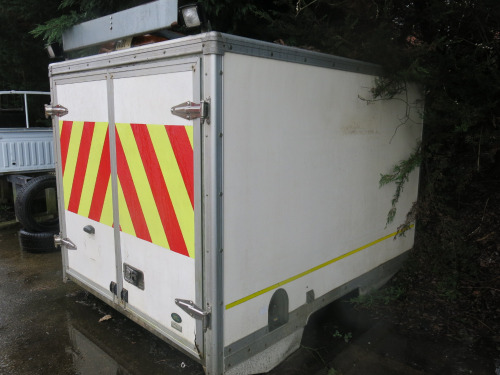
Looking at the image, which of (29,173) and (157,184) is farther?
(29,173)

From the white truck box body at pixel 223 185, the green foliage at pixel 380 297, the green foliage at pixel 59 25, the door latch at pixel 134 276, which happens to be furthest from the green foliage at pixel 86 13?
the green foliage at pixel 380 297

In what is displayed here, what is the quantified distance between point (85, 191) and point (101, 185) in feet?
0.89

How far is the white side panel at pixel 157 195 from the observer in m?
2.44

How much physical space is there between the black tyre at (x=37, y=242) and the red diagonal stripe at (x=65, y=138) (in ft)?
6.97

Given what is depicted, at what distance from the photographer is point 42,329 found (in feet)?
11.5

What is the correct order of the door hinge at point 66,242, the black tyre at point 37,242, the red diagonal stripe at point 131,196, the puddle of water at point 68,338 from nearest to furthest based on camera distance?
the red diagonal stripe at point 131,196
the puddle of water at point 68,338
the door hinge at point 66,242
the black tyre at point 37,242

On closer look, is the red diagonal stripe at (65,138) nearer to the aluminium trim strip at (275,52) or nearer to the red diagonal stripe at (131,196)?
the red diagonal stripe at (131,196)

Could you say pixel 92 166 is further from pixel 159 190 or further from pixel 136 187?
pixel 159 190

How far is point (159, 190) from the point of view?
2609 mm

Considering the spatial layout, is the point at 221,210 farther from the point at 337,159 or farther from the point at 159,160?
the point at 337,159

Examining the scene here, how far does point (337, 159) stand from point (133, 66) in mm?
1531

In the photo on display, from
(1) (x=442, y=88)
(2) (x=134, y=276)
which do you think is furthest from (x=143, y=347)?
(1) (x=442, y=88)

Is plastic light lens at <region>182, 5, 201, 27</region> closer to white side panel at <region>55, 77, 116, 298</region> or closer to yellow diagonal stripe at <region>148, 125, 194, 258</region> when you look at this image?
yellow diagonal stripe at <region>148, 125, 194, 258</region>

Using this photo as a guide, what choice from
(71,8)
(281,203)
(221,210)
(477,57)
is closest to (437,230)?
(477,57)
